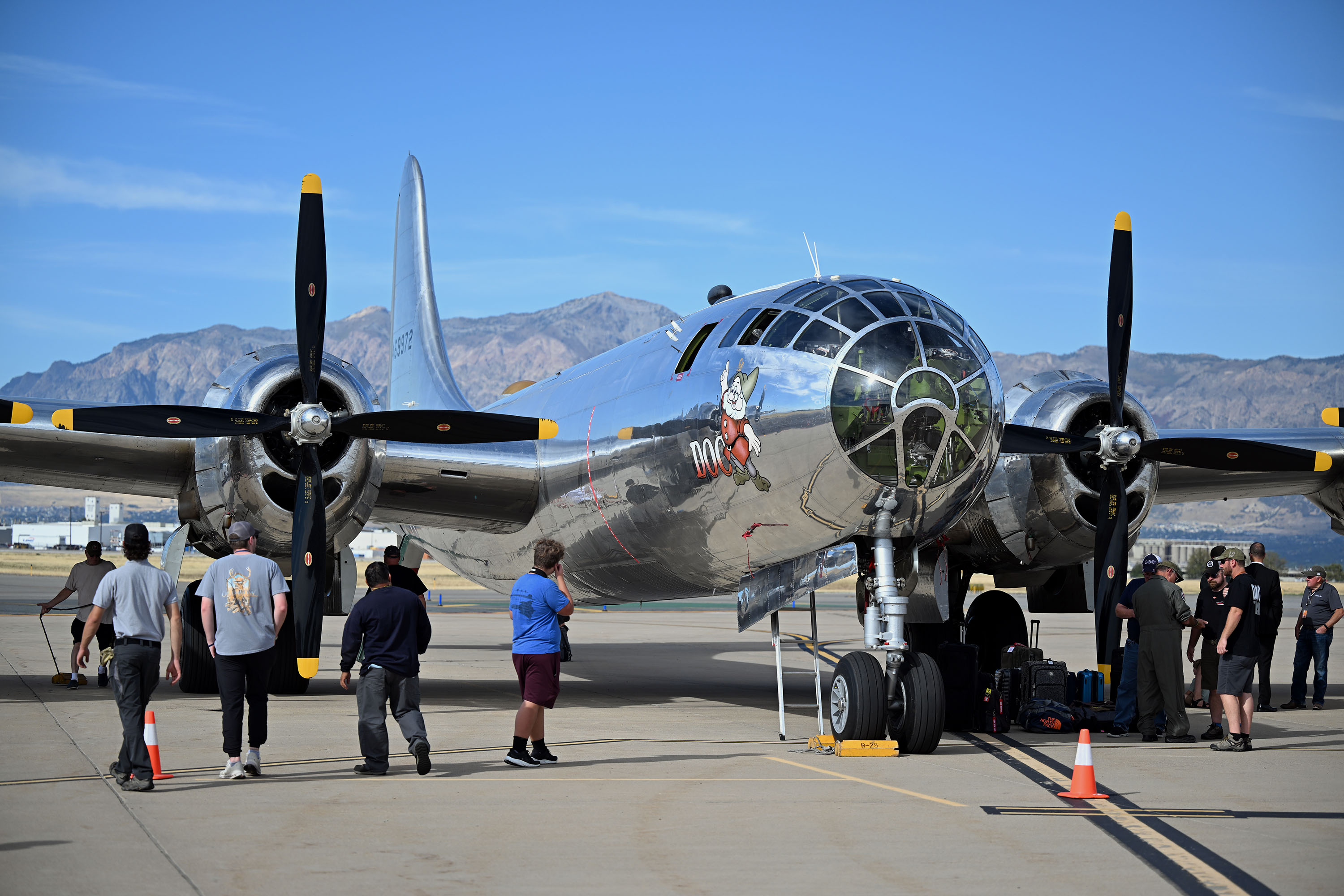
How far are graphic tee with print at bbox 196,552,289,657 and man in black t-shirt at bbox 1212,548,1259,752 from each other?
306 inches

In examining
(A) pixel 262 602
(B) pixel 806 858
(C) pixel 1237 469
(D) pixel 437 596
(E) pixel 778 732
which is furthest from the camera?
(D) pixel 437 596

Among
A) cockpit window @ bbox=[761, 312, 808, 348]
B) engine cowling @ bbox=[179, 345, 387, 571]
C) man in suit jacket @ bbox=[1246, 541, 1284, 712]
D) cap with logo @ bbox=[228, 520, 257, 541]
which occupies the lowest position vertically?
man in suit jacket @ bbox=[1246, 541, 1284, 712]

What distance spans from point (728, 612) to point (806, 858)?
1616 inches

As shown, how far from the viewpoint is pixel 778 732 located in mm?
12031

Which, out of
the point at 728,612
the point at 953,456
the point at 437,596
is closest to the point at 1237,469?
the point at 953,456

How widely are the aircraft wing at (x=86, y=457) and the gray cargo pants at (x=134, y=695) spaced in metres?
5.65

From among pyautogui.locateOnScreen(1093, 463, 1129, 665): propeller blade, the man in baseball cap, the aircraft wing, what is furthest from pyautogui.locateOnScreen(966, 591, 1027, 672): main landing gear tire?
the aircraft wing

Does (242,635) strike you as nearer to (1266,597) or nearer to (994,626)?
(1266,597)

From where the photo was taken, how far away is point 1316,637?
49.9 ft

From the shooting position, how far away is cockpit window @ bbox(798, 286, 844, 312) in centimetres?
1100

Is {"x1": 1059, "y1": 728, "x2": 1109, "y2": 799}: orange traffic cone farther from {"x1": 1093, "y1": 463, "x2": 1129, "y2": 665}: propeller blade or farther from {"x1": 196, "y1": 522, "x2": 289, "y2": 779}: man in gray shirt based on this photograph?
{"x1": 196, "y1": 522, "x2": 289, "y2": 779}: man in gray shirt

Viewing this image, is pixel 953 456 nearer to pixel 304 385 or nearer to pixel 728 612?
pixel 304 385

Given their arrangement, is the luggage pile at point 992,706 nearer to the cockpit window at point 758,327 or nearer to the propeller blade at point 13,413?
the cockpit window at point 758,327

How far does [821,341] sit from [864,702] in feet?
9.79
